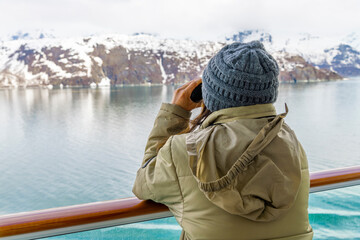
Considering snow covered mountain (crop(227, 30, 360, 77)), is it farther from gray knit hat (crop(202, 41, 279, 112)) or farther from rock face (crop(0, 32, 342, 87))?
gray knit hat (crop(202, 41, 279, 112))

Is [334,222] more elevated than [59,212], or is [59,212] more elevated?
[59,212]

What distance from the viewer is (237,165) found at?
0.57 m

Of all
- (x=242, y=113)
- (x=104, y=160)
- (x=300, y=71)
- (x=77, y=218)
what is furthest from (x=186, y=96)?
(x=300, y=71)

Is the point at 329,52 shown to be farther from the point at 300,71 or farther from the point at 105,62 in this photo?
the point at 105,62

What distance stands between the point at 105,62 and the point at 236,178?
78.0 m

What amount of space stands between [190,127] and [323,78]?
76133 millimetres

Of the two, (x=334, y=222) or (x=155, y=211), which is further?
(x=334, y=222)

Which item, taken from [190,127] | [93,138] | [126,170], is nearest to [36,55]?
[93,138]

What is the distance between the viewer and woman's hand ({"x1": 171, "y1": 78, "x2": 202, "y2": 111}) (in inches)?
32.6

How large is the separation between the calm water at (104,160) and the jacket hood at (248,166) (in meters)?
0.30

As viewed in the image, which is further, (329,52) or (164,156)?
(329,52)

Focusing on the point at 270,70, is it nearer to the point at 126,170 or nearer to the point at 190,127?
the point at 190,127

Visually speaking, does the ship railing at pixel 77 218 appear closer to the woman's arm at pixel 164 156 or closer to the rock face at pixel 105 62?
the woman's arm at pixel 164 156

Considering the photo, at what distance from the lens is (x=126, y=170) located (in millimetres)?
10219
